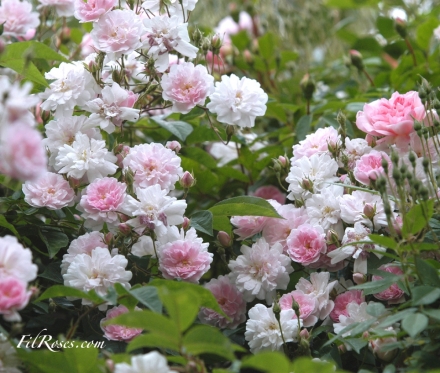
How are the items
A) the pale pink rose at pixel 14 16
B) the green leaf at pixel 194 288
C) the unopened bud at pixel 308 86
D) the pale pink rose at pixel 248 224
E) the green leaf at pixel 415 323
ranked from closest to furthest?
1. the green leaf at pixel 415 323
2. the green leaf at pixel 194 288
3. the pale pink rose at pixel 248 224
4. the pale pink rose at pixel 14 16
5. the unopened bud at pixel 308 86

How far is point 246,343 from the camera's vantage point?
3.19 feet

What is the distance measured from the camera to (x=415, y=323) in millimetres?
676

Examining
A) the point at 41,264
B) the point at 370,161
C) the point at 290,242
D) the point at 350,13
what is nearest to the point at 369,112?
the point at 370,161

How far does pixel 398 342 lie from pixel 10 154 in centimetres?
50

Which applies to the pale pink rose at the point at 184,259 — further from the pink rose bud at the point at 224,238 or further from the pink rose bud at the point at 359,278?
the pink rose bud at the point at 359,278

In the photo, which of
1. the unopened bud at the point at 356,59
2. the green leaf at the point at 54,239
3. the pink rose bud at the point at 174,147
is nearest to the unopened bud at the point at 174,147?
the pink rose bud at the point at 174,147

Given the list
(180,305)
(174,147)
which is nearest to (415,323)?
(180,305)

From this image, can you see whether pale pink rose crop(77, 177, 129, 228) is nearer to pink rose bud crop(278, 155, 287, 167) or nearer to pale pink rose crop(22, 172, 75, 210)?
pale pink rose crop(22, 172, 75, 210)

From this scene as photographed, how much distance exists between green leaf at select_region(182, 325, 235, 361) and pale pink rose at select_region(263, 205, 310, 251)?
1.23 feet

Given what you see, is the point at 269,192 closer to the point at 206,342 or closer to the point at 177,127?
the point at 177,127

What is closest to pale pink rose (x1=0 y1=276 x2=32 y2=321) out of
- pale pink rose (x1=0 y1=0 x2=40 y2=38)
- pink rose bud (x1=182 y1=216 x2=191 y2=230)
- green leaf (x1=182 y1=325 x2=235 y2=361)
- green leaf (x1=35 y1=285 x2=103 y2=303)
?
green leaf (x1=35 y1=285 x2=103 y2=303)

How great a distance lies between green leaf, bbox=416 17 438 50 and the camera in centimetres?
141

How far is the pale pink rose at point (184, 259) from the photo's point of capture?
0.88m

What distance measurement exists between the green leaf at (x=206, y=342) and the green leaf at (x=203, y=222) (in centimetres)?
30
